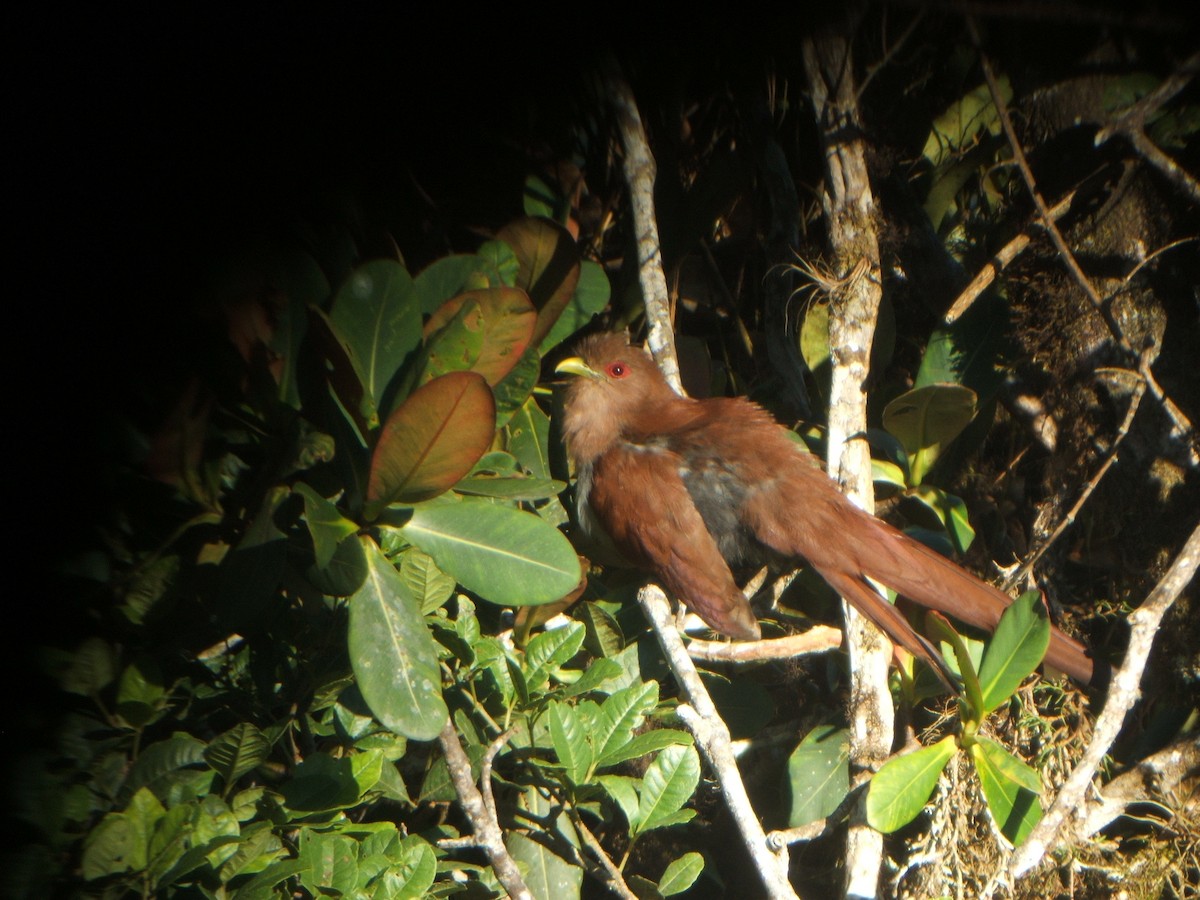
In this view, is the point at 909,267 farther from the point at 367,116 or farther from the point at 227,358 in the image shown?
the point at 227,358

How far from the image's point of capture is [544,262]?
6.18ft

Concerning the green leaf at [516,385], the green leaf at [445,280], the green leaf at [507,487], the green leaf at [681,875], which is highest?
the green leaf at [445,280]

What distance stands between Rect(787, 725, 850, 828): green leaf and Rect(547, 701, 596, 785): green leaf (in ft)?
1.84

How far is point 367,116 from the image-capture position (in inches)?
78.8

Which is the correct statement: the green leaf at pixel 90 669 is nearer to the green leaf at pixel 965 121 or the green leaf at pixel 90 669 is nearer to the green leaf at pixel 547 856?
the green leaf at pixel 547 856

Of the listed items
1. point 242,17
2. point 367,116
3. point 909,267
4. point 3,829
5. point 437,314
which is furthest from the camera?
point 909,267

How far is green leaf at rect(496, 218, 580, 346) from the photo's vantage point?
1865mm

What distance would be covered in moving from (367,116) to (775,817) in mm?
1883

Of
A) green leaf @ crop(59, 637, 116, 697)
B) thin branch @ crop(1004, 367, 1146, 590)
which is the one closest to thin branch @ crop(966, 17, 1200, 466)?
thin branch @ crop(1004, 367, 1146, 590)

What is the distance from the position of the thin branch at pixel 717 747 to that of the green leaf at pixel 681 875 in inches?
4.1

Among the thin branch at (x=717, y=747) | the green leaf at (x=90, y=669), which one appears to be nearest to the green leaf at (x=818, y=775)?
the thin branch at (x=717, y=747)

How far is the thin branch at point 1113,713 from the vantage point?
1589mm

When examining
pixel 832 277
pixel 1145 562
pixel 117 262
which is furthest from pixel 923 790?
pixel 117 262

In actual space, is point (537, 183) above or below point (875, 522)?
above
